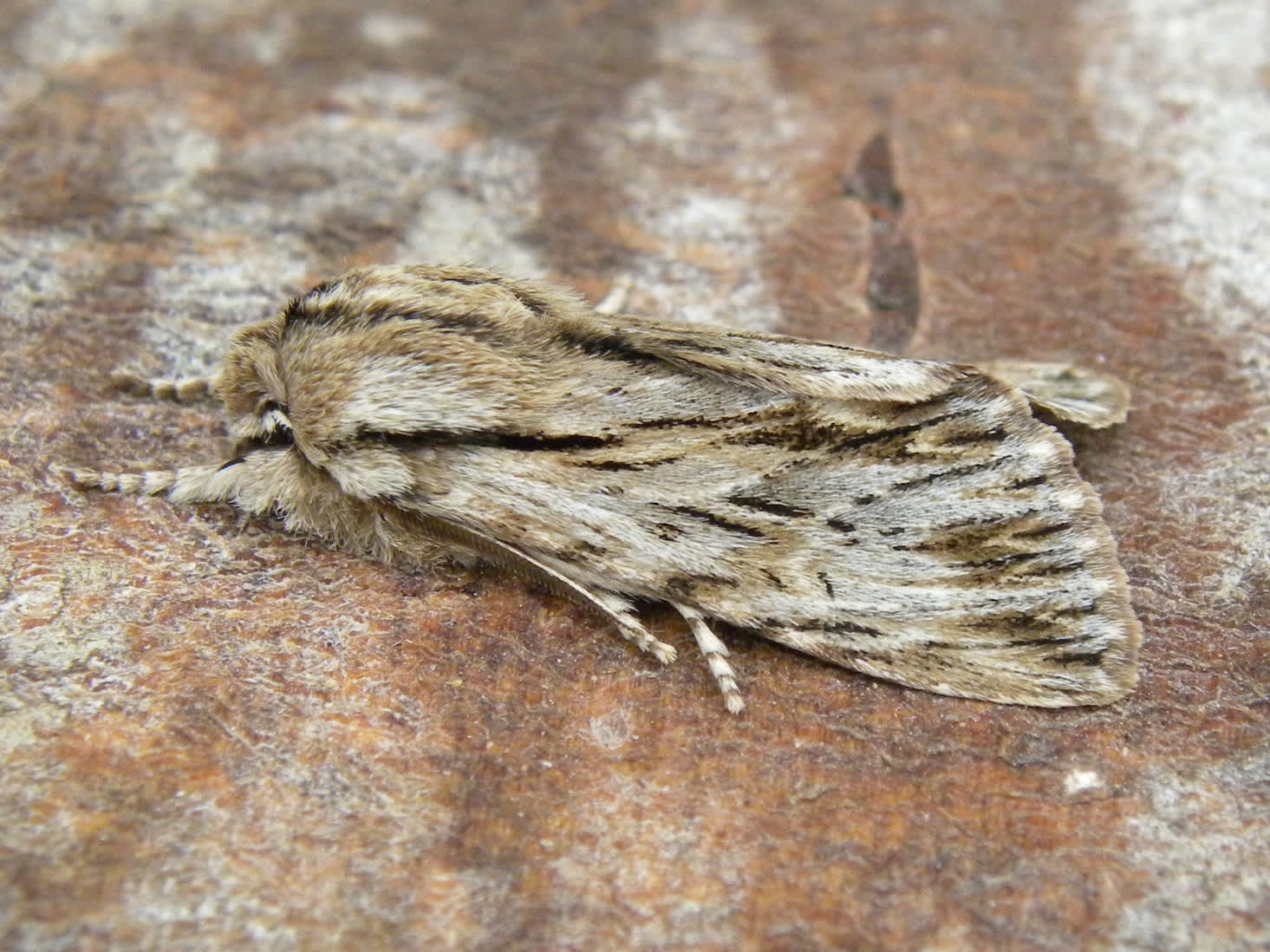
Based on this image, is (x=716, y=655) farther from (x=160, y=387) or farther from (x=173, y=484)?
(x=160, y=387)

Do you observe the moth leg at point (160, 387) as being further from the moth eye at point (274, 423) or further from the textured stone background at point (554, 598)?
the moth eye at point (274, 423)

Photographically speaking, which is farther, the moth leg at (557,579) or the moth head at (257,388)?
the moth head at (257,388)

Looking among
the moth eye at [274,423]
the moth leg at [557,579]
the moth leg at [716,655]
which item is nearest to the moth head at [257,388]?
the moth eye at [274,423]

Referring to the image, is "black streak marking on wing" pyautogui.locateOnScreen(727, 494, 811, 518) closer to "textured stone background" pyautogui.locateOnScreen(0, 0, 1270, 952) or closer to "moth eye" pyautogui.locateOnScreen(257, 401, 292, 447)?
"textured stone background" pyautogui.locateOnScreen(0, 0, 1270, 952)

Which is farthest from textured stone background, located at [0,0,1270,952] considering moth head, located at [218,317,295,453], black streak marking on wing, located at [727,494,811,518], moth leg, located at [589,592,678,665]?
black streak marking on wing, located at [727,494,811,518]

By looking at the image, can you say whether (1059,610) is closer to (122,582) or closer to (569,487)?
(569,487)
